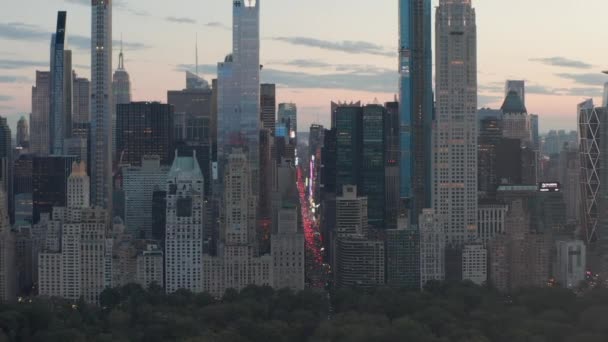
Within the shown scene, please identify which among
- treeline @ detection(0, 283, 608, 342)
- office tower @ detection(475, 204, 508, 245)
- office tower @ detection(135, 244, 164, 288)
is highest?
office tower @ detection(475, 204, 508, 245)

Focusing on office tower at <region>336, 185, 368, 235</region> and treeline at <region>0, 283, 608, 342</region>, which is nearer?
treeline at <region>0, 283, 608, 342</region>

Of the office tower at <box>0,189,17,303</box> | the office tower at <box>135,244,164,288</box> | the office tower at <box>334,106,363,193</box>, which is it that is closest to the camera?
the office tower at <box>0,189,17,303</box>

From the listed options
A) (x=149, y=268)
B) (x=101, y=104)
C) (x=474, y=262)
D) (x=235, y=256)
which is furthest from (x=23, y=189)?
(x=474, y=262)

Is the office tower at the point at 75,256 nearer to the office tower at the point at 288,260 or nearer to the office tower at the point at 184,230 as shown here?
the office tower at the point at 184,230

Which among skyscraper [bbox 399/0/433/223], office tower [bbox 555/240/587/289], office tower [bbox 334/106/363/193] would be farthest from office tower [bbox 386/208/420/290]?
skyscraper [bbox 399/0/433/223]

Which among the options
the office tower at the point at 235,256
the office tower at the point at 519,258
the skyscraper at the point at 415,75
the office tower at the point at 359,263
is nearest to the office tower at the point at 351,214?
the office tower at the point at 235,256

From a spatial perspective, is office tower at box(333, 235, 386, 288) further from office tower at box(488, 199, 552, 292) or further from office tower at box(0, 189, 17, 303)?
office tower at box(0, 189, 17, 303)
